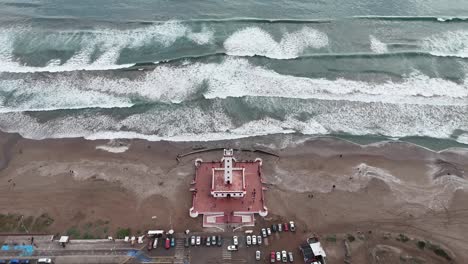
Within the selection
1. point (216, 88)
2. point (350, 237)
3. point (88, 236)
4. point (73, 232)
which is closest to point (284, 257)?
point (350, 237)

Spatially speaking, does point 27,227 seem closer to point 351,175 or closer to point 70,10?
point 351,175

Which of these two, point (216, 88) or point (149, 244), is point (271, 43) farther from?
point (149, 244)

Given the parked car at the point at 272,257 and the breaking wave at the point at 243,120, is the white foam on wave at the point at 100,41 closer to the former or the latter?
the breaking wave at the point at 243,120

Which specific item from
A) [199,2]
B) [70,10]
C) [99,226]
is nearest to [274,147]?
[99,226]

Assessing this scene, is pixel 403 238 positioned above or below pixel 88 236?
below

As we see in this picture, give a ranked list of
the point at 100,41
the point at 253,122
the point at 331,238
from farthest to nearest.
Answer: the point at 100,41 < the point at 253,122 < the point at 331,238

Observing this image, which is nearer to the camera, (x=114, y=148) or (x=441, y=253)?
(x=441, y=253)

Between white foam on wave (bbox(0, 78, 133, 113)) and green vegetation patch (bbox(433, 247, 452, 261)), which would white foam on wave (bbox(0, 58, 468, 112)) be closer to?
white foam on wave (bbox(0, 78, 133, 113))
